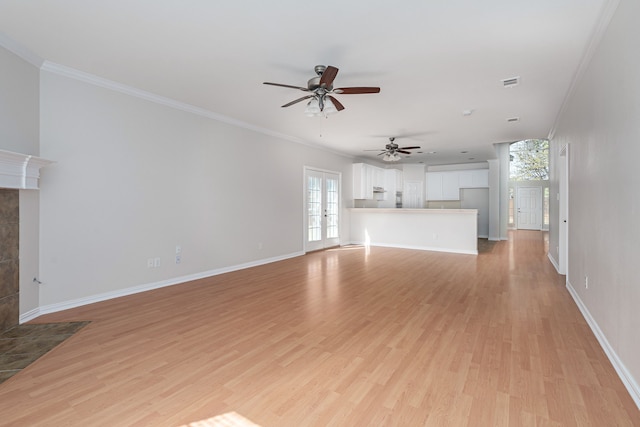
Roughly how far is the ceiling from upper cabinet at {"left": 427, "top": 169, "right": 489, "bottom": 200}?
19.5ft

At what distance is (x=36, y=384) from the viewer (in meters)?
2.01

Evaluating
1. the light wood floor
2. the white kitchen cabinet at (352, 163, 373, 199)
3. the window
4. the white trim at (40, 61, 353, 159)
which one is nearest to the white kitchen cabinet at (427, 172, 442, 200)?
the white kitchen cabinet at (352, 163, 373, 199)

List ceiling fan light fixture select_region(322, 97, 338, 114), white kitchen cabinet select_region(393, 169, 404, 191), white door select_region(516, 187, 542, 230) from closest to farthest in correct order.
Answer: ceiling fan light fixture select_region(322, 97, 338, 114), white kitchen cabinet select_region(393, 169, 404, 191), white door select_region(516, 187, 542, 230)

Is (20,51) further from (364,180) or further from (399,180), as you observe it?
(399,180)

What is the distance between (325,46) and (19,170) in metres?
3.01

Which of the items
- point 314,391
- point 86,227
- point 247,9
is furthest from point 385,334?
point 86,227

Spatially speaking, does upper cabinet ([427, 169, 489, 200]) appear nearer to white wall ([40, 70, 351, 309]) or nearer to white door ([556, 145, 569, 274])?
white door ([556, 145, 569, 274])

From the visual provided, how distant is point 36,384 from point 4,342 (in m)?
1.03

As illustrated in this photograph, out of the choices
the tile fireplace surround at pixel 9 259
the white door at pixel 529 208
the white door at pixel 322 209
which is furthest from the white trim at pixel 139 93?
the white door at pixel 529 208

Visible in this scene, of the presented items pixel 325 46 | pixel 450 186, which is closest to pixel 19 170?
pixel 325 46

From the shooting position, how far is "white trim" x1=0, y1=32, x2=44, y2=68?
9.16 ft

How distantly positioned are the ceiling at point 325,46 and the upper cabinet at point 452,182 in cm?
595

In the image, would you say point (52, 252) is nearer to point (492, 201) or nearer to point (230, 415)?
point (230, 415)

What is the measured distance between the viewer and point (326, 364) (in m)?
2.26
